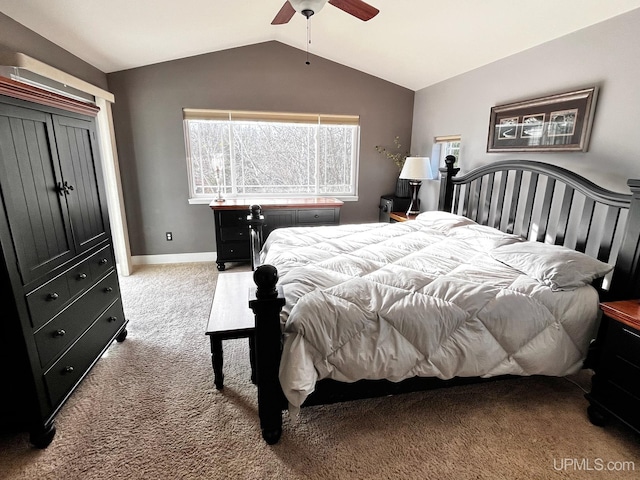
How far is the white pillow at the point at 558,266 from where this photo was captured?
1.83m

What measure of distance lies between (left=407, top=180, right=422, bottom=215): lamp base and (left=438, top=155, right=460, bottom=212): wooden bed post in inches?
22.2

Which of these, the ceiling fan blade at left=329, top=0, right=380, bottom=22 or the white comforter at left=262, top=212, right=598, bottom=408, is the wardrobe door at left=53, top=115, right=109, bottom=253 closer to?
the white comforter at left=262, top=212, right=598, bottom=408

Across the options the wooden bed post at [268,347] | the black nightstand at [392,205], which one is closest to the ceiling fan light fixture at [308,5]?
the wooden bed post at [268,347]

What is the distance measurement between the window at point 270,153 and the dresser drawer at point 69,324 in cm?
226

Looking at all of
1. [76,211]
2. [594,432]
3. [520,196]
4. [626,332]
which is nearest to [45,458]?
[76,211]

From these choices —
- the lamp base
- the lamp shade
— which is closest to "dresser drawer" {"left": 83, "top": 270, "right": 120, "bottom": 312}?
the lamp shade

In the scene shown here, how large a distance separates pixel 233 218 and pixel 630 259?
140 inches

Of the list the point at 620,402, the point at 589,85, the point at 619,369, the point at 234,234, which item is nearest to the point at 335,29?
the point at 589,85

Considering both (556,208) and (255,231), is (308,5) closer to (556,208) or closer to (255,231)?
(255,231)

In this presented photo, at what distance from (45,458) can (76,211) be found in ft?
4.38

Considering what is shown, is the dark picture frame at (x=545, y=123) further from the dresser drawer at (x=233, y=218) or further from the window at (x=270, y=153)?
the dresser drawer at (x=233, y=218)

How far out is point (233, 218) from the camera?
3.96 meters

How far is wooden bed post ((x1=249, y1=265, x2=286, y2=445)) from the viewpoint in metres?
1.45

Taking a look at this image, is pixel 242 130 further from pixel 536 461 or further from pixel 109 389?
pixel 536 461
